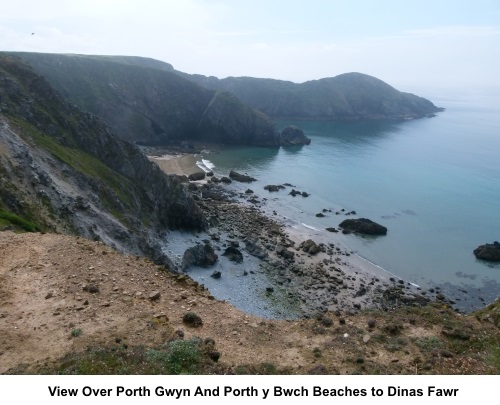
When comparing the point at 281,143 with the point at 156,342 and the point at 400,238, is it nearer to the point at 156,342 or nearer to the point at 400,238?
the point at 400,238

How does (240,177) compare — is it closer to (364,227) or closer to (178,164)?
(178,164)

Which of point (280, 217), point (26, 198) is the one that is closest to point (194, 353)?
point (26, 198)

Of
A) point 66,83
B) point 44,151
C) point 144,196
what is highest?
point 66,83

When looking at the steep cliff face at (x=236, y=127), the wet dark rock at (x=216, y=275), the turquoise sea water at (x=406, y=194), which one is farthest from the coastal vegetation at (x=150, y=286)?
the steep cliff face at (x=236, y=127)

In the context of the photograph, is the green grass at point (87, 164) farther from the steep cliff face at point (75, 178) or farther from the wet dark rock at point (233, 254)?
the wet dark rock at point (233, 254)

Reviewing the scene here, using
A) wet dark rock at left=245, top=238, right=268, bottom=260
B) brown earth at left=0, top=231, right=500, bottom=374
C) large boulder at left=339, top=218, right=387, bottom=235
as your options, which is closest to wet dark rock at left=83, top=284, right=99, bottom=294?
brown earth at left=0, top=231, right=500, bottom=374

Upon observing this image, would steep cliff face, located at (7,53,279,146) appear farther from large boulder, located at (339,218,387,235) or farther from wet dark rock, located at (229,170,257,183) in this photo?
large boulder, located at (339,218,387,235)
